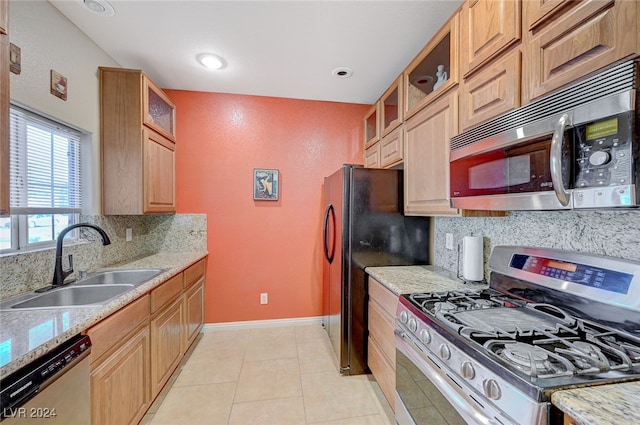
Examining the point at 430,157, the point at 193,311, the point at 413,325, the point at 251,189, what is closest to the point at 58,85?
the point at 251,189

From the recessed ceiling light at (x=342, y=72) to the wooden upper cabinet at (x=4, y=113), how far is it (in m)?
2.04

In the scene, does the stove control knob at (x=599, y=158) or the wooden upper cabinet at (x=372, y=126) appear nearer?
the stove control knob at (x=599, y=158)

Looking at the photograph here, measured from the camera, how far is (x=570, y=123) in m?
0.85

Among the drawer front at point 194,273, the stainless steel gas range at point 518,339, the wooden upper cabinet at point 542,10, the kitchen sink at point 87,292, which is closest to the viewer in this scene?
the stainless steel gas range at point 518,339

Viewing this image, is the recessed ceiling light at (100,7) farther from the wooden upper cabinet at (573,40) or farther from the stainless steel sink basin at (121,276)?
the wooden upper cabinet at (573,40)

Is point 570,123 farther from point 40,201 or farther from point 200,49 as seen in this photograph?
point 40,201

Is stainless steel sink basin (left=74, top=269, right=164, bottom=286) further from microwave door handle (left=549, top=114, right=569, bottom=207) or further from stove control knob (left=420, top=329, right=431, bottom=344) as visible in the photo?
microwave door handle (left=549, top=114, right=569, bottom=207)

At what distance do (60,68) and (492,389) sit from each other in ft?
9.35

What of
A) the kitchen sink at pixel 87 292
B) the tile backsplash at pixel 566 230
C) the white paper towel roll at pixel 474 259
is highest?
the tile backsplash at pixel 566 230

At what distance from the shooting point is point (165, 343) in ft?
6.23

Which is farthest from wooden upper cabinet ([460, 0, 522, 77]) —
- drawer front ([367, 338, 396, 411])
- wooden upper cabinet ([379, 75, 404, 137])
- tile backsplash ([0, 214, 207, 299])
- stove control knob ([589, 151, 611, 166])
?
tile backsplash ([0, 214, 207, 299])

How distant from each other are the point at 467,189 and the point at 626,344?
797 mm

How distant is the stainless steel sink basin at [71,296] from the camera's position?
1435mm

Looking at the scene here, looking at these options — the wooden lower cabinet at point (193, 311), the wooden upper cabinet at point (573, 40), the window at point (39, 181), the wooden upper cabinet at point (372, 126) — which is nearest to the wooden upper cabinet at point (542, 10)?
the wooden upper cabinet at point (573, 40)
